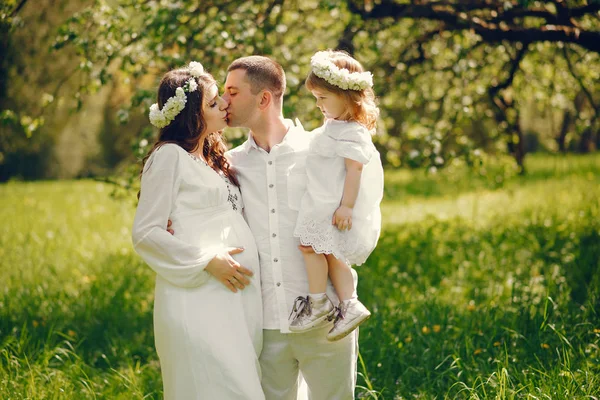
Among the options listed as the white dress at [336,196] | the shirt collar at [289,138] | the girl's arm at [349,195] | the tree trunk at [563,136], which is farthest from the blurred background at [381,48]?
the girl's arm at [349,195]

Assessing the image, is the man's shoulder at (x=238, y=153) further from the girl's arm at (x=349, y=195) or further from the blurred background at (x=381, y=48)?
the blurred background at (x=381, y=48)

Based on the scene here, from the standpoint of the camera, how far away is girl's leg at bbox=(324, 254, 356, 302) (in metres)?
2.92

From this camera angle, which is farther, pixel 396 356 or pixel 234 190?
pixel 396 356

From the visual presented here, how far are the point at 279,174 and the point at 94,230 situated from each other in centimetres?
593

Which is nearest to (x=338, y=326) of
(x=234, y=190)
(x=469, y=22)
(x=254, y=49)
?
(x=234, y=190)

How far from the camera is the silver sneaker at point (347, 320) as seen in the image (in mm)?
2791

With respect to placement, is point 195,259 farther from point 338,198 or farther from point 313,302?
point 338,198

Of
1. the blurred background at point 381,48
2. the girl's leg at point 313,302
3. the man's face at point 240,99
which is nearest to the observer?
the girl's leg at point 313,302

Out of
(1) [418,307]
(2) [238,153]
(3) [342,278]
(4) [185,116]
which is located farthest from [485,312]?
(4) [185,116]

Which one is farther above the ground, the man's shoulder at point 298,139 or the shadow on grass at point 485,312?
the man's shoulder at point 298,139

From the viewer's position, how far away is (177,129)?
9.61ft

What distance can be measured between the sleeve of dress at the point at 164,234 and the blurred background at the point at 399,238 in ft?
3.72

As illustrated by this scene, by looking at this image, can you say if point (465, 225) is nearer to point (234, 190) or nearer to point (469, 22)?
point (469, 22)

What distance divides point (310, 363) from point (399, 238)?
14.6ft
